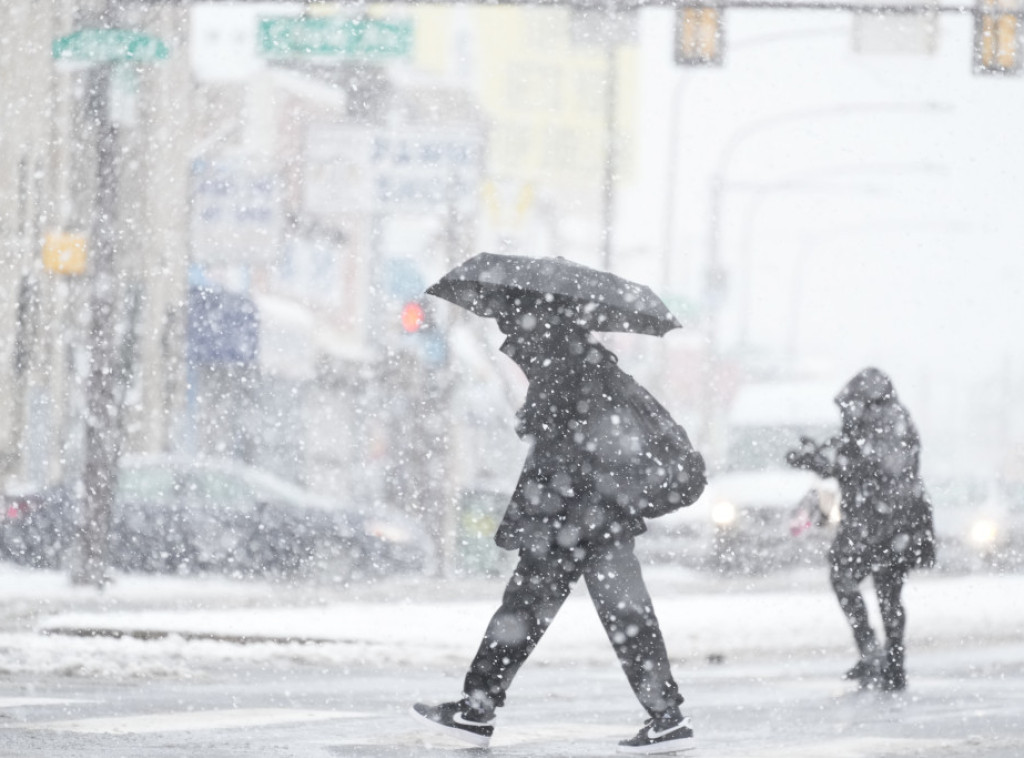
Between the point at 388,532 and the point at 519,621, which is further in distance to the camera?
the point at 388,532

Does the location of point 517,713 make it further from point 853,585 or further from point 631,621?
point 631,621

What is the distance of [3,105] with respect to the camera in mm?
25297

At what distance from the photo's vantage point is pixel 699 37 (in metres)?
15.0

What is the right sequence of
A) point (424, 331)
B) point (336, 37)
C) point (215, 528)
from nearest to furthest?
1. point (336, 37)
2. point (215, 528)
3. point (424, 331)

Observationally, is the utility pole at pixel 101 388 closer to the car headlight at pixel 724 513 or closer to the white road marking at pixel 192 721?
the car headlight at pixel 724 513

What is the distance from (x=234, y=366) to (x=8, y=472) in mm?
7073

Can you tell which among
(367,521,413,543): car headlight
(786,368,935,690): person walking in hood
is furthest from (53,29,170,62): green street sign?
(786,368,935,690): person walking in hood

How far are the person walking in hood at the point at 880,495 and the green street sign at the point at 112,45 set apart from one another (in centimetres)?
652

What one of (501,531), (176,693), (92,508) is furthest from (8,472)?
(501,531)

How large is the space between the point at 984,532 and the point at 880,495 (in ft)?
44.6

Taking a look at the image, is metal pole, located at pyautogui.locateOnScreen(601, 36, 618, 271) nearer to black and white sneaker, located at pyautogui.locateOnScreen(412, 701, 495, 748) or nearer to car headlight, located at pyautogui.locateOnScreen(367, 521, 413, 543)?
car headlight, located at pyautogui.locateOnScreen(367, 521, 413, 543)

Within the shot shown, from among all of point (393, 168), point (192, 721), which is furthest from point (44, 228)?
point (192, 721)

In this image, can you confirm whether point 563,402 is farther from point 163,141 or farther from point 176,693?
point 163,141

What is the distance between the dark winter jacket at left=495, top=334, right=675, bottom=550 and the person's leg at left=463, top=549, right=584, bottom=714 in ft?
0.23
